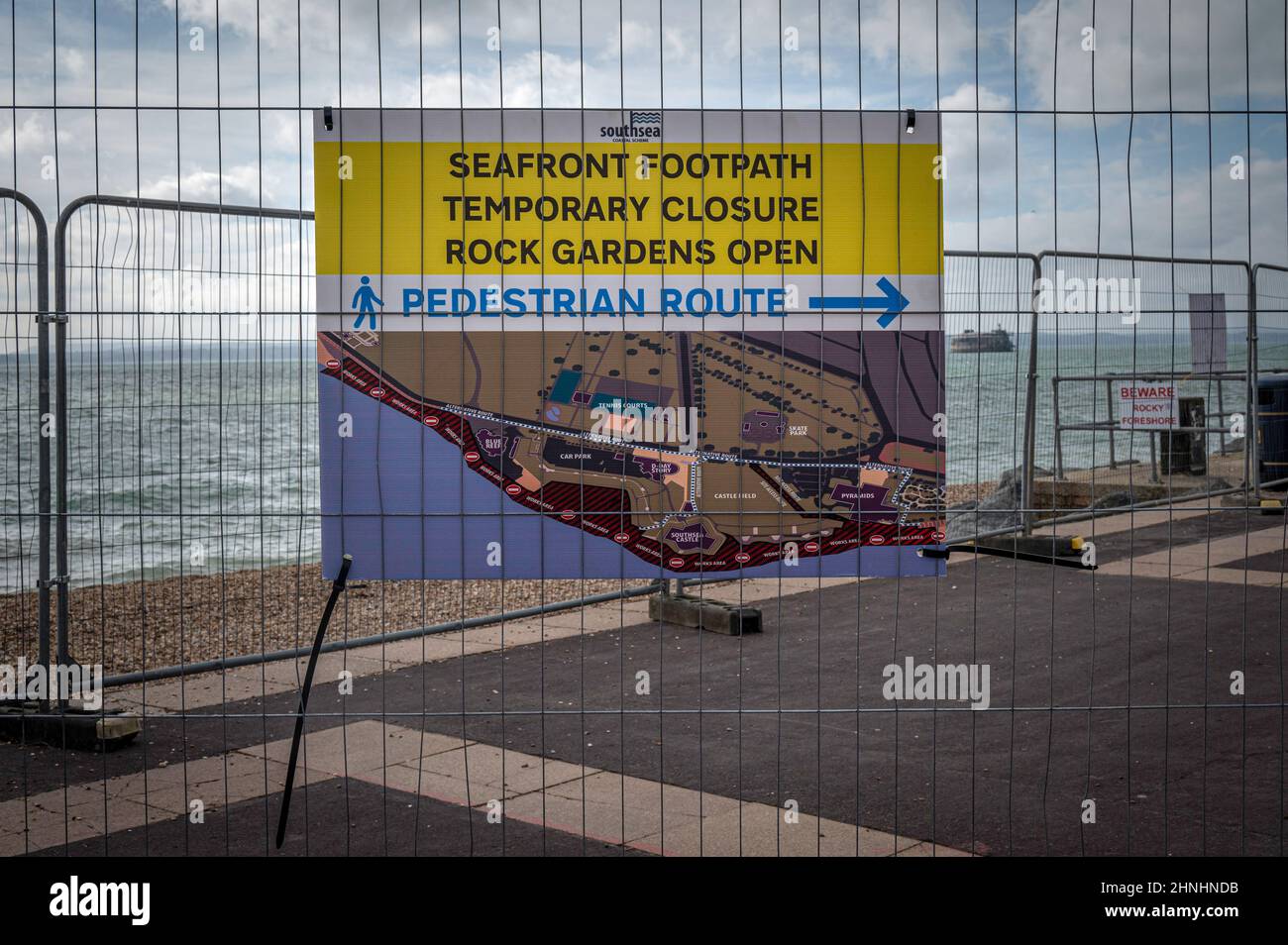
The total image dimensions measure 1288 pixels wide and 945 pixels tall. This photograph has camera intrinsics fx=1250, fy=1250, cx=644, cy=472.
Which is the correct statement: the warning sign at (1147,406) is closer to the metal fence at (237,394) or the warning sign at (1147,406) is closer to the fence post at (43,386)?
the metal fence at (237,394)

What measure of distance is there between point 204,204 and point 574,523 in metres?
3.95

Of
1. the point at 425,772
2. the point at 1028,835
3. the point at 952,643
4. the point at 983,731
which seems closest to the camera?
the point at 1028,835

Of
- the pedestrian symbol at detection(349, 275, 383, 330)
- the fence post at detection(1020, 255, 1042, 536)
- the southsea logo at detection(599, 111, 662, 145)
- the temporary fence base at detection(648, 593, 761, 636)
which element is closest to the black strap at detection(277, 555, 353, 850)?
the pedestrian symbol at detection(349, 275, 383, 330)

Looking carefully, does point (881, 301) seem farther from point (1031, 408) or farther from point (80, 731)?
point (1031, 408)

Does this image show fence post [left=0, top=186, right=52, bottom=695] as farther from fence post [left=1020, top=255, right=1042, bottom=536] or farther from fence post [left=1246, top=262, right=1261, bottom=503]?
fence post [left=1020, top=255, right=1042, bottom=536]

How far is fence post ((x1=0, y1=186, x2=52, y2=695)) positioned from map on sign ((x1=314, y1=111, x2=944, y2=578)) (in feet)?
7.51

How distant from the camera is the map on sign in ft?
18.3

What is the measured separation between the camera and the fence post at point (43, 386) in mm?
6957

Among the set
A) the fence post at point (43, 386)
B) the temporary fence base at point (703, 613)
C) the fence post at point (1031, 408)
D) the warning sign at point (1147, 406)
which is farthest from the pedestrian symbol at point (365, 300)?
the warning sign at point (1147, 406)

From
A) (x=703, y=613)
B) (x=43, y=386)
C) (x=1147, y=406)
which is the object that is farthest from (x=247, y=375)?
(x=1147, y=406)

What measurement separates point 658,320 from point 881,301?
3.30 ft
